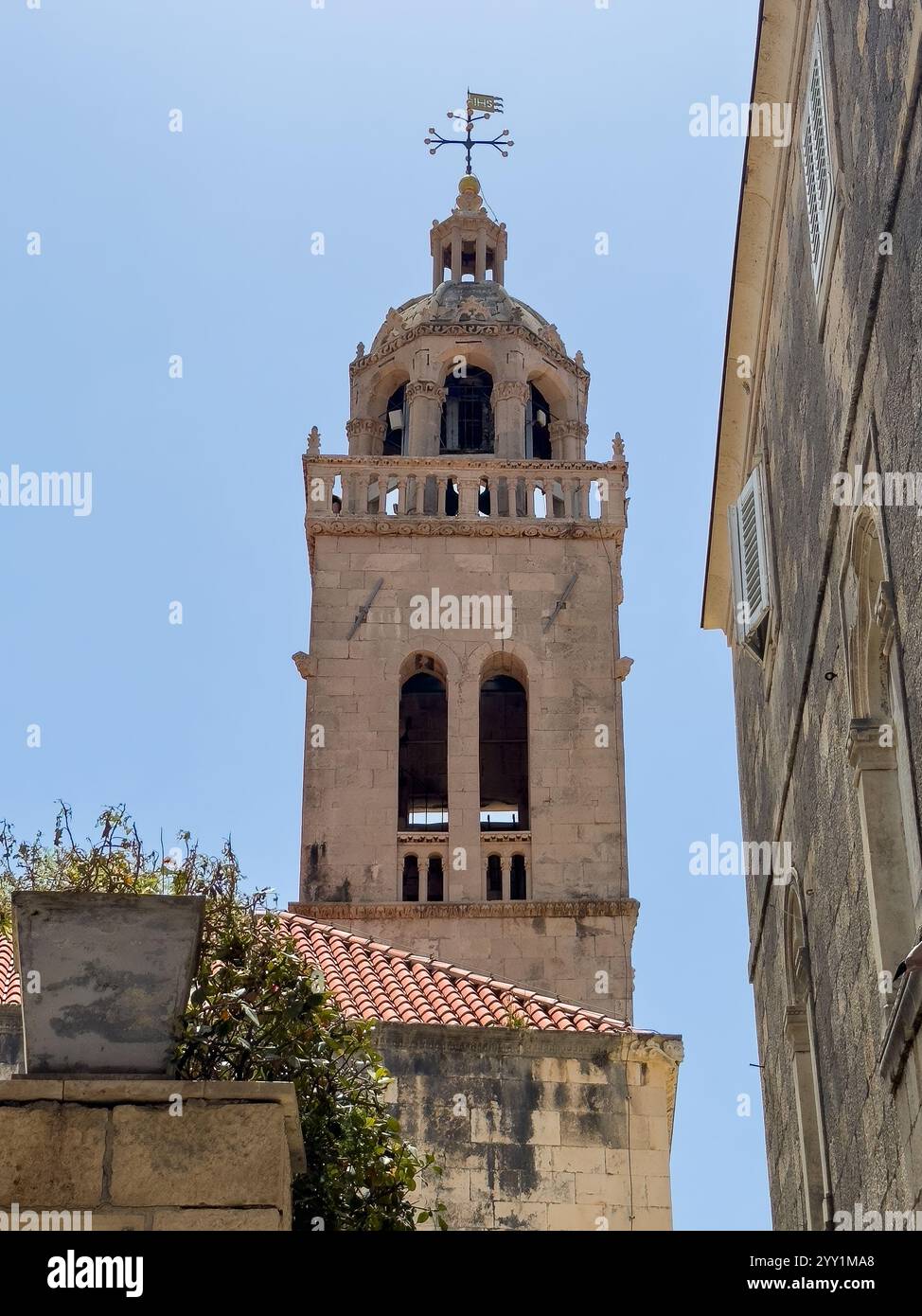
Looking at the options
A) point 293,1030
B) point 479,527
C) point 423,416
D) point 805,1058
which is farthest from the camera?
point 423,416

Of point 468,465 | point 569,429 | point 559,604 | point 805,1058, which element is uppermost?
point 569,429

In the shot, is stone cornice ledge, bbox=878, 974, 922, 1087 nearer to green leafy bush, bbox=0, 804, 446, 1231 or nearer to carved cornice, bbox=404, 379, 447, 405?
green leafy bush, bbox=0, 804, 446, 1231

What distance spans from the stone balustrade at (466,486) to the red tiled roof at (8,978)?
53.6ft

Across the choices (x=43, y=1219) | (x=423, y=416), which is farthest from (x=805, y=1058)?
(x=423, y=416)

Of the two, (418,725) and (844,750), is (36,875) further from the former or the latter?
(418,725)

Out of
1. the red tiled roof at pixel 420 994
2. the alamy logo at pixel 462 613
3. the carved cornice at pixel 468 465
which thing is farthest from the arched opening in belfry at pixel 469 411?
the red tiled roof at pixel 420 994

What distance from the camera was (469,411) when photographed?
1329 inches

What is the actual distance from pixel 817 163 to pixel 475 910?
60.8ft

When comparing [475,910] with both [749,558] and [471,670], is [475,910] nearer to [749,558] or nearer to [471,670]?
[471,670]

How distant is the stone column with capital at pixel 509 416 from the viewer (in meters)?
32.0

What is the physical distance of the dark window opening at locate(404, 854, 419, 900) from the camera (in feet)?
90.3

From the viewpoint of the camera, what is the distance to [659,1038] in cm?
1338

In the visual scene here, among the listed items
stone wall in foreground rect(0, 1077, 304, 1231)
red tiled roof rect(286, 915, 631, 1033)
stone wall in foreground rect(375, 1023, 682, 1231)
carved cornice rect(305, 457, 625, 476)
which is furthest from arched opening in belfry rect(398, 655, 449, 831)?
stone wall in foreground rect(0, 1077, 304, 1231)
